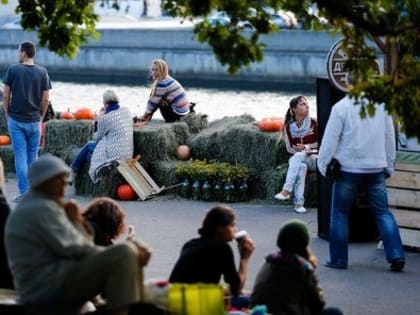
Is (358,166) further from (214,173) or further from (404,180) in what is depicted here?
(214,173)

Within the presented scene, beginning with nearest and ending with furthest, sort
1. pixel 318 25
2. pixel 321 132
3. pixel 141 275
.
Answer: pixel 141 275 < pixel 318 25 < pixel 321 132

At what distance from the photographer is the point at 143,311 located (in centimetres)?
895

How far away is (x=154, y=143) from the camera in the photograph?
688 inches

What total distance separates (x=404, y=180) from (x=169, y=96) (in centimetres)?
500

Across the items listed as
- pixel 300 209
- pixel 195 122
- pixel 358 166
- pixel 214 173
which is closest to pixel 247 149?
pixel 214 173

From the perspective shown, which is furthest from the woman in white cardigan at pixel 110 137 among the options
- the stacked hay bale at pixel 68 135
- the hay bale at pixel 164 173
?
the stacked hay bale at pixel 68 135

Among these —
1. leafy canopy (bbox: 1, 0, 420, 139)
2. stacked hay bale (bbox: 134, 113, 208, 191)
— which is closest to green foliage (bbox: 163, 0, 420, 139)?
leafy canopy (bbox: 1, 0, 420, 139)

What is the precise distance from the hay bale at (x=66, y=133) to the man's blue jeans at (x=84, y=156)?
103 cm

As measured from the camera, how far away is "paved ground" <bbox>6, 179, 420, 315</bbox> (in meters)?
11.8

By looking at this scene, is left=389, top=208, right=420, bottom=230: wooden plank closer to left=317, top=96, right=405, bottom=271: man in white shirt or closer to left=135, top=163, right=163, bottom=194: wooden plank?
left=317, top=96, right=405, bottom=271: man in white shirt

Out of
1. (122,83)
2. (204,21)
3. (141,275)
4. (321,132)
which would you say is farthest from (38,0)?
(122,83)

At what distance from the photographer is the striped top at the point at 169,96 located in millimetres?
18016

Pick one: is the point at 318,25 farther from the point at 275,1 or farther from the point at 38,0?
the point at 38,0

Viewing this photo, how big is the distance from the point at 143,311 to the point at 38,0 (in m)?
2.12
